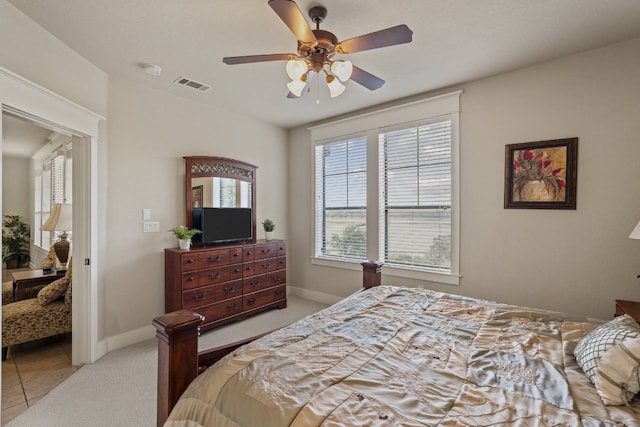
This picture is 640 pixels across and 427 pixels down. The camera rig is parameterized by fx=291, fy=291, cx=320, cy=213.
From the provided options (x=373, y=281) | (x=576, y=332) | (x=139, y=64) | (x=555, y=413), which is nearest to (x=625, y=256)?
(x=576, y=332)

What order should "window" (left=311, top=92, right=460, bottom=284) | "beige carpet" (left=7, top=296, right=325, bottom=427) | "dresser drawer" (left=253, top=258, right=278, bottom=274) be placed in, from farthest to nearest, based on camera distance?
"dresser drawer" (left=253, top=258, right=278, bottom=274) → "window" (left=311, top=92, right=460, bottom=284) → "beige carpet" (left=7, top=296, right=325, bottom=427)

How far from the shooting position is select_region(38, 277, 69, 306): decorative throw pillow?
9.88ft

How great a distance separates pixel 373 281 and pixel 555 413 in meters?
1.77

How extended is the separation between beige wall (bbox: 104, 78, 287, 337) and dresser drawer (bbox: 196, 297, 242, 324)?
1.87 ft

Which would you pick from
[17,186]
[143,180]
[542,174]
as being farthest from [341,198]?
[17,186]

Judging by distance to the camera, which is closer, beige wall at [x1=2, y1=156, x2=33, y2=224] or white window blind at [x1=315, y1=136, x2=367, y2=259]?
white window blind at [x1=315, y1=136, x2=367, y2=259]

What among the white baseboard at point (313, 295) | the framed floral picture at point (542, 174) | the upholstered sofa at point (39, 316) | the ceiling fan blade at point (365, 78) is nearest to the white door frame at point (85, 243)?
the upholstered sofa at point (39, 316)

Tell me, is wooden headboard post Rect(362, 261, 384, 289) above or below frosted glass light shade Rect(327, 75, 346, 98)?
below

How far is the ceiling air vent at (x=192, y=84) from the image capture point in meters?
3.21

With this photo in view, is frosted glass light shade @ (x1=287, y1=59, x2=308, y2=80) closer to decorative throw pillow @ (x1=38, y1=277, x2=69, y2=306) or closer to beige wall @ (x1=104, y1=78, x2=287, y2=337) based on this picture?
beige wall @ (x1=104, y1=78, x2=287, y2=337)

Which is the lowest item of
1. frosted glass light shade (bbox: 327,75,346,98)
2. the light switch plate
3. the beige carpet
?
the beige carpet

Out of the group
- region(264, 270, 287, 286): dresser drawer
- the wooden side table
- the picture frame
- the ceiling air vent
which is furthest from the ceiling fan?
the wooden side table

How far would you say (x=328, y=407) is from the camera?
3.20 ft

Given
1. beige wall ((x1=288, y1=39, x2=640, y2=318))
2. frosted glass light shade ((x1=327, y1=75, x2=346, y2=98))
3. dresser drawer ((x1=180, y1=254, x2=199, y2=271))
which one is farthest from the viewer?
dresser drawer ((x1=180, y1=254, x2=199, y2=271))
